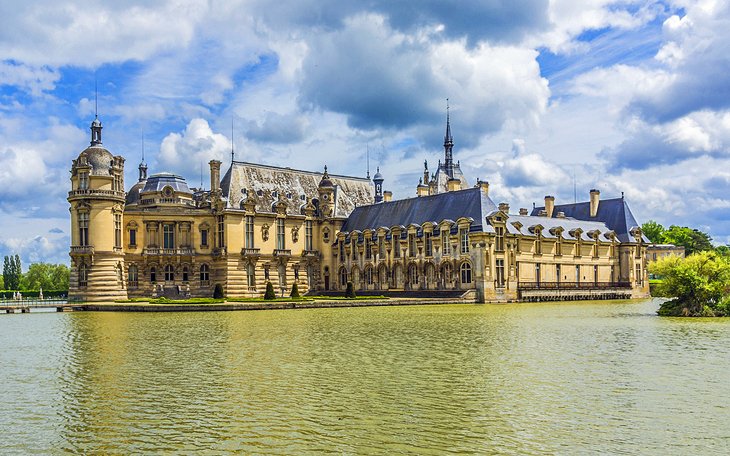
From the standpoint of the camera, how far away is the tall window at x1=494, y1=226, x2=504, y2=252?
74.3 meters

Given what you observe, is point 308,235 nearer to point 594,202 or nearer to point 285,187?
point 285,187

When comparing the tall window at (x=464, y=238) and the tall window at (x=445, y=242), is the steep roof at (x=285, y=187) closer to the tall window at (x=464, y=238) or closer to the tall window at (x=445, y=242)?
the tall window at (x=445, y=242)

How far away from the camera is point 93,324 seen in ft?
146

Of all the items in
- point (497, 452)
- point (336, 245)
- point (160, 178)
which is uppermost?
point (160, 178)

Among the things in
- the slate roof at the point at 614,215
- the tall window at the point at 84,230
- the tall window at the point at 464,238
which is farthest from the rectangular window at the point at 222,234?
the slate roof at the point at 614,215

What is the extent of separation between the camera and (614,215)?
9438 centimetres

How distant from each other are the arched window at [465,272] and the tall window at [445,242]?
232 cm

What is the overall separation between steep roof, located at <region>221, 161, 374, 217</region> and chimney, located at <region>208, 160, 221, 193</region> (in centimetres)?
108

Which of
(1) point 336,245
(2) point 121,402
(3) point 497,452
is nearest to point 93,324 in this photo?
(2) point 121,402

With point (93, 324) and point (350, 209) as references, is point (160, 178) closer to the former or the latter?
point (350, 209)

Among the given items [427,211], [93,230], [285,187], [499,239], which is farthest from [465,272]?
[93,230]

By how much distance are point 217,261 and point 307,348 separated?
5230 cm

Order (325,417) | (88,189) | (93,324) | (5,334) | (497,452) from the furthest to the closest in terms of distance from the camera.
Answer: (88,189) < (93,324) < (5,334) < (325,417) < (497,452)

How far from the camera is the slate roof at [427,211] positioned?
74688mm
